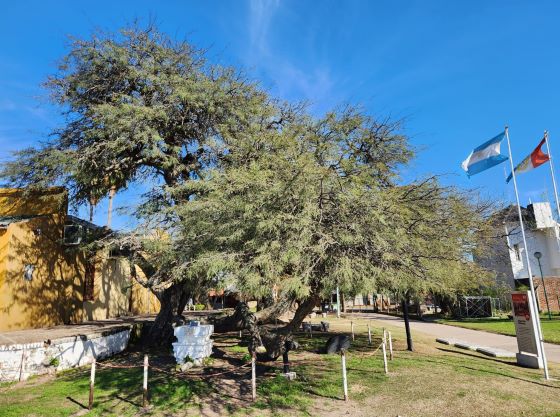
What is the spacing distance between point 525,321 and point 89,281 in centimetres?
2018

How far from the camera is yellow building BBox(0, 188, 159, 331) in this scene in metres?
15.8

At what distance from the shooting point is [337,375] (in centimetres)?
1040

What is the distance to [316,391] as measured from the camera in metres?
9.02

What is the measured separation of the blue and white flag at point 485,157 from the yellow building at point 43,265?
12.5 m

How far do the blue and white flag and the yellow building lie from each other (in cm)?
1253

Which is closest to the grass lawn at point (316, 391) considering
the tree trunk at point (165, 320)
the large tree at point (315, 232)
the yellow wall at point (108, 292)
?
the large tree at point (315, 232)

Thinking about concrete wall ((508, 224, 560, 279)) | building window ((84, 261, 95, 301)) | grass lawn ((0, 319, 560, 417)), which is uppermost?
concrete wall ((508, 224, 560, 279))

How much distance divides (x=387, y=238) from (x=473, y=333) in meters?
14.4

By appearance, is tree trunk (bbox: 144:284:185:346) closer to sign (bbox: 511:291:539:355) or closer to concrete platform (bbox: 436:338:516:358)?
concrete platform (bbox: 436:338:516:358)

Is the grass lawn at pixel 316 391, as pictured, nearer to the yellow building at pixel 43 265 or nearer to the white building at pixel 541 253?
the yellow building at pixel 43 265

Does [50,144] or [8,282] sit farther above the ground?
[50,144]

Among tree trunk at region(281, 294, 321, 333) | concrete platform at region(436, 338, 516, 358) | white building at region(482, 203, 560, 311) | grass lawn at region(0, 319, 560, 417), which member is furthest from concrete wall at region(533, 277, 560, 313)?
tree trunk at region(281, 294, 321, 333)

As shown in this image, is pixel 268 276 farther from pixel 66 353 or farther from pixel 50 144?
pixel 50 144

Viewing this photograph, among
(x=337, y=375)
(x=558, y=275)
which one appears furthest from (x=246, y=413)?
(x=558, y=275)
